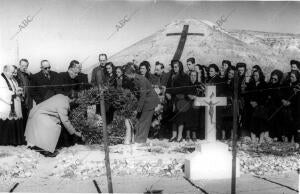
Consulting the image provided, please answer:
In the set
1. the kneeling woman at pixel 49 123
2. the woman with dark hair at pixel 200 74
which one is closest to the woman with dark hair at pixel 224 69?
the woman with dark hair at pixel 200 74

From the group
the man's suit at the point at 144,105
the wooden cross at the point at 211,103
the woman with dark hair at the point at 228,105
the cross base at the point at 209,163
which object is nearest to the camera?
the cross base at the point at 209,163

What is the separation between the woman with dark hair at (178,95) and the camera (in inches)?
288

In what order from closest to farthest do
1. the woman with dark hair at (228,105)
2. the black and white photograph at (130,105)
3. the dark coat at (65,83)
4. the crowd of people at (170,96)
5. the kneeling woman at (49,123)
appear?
the black and white photograph at (130,105) < the kneeling woman at (49,123) < the crowd of people at (170,96) < the dark coat at (65,83) < the woman with dark hair at (228,105)

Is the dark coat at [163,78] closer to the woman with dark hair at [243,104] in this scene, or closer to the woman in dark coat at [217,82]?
the woman in dark coat at [217,82]

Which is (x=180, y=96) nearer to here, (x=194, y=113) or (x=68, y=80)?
(x=194, y=113)

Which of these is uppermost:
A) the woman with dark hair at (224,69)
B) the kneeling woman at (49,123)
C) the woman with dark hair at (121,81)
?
the woman with dark hair at (224,69)

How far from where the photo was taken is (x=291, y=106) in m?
7.34

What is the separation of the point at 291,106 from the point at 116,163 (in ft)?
10.5

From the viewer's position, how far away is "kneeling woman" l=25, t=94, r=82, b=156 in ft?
20.8

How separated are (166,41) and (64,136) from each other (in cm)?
464

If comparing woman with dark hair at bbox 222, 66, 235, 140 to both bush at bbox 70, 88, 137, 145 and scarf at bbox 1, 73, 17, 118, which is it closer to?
bush at bbox 70, 88, 137, 145

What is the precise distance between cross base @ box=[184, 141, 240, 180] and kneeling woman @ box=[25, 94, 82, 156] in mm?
1886

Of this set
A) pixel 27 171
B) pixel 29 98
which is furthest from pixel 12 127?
pixel 27 171

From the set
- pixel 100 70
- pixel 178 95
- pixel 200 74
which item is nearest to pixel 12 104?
pixel 100 70
